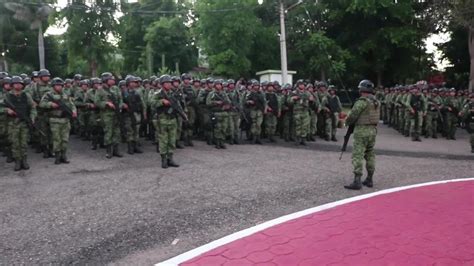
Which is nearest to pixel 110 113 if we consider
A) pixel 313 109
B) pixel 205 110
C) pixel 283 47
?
pixel 205 110

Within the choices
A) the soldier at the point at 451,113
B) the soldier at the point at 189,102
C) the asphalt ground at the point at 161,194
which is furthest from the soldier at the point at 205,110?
the soldier at the point at 451,113

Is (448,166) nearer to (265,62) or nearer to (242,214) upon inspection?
(242,214)

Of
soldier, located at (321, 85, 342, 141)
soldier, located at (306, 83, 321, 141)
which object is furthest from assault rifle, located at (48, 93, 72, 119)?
Result: soldier, located at (321, 85, 342, 141)

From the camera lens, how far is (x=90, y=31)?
27.3 metres

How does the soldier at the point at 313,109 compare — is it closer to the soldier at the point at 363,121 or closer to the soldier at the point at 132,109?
the soldier at the point at 132,109

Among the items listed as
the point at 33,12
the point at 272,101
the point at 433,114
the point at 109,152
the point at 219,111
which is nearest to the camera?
the point at 109,152

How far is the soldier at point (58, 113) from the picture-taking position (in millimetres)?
8648

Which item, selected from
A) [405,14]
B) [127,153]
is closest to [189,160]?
[127,153]

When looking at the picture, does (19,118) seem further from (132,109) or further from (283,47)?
(283,47)

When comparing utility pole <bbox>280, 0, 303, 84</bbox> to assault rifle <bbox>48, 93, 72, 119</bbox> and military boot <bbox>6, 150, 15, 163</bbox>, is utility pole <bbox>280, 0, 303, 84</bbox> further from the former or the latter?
military boot <bbox>6, 150, 15, 163</bbox>

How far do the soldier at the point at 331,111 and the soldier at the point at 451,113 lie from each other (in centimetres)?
391

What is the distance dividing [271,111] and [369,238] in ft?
24.9

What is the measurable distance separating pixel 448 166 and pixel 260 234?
5943mm

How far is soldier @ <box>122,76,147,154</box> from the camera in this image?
9781mm
